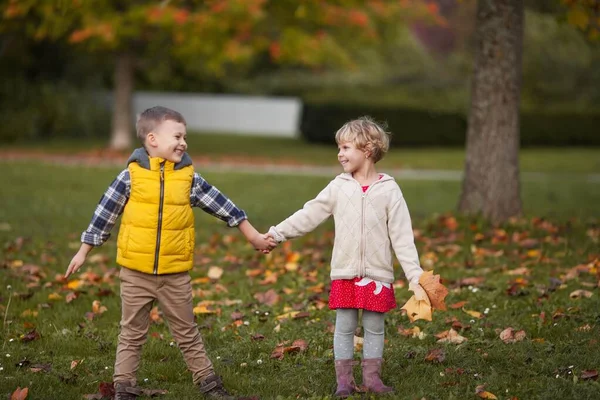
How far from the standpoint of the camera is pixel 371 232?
167 inches

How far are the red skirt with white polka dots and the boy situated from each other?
0.74 metres

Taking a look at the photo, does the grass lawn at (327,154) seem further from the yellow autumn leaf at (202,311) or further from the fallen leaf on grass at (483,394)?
the fallen leaf on grass at (483,394)

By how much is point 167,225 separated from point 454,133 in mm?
20414

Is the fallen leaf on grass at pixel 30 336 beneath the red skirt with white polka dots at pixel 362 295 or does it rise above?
beneath

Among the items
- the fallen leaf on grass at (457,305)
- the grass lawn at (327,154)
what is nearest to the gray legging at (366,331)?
the fallen leaf on grass at (457,305)

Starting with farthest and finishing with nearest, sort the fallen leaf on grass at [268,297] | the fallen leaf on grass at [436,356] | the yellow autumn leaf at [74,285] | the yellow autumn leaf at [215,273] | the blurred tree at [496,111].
Answer: the blurred tree at [496,111], the yellow autumn leaf at [215,273], the yellow autumn leaf at [74,285], the fallen leaf on grass at [268,297], the fallen leaf on grass at [436,356]

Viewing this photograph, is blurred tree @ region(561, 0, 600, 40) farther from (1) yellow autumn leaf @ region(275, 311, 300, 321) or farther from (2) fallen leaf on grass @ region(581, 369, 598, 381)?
(2) fallen leaf on grass @ region(581, 369, 598, 381)

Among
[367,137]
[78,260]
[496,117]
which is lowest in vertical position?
A: [78,260]

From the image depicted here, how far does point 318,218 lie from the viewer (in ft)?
14.4

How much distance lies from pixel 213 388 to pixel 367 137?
1.46 metres

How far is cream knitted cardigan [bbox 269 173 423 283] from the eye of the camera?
4.23 metres

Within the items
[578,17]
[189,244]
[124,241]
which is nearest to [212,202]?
[189,244]

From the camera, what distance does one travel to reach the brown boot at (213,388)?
4.25 m

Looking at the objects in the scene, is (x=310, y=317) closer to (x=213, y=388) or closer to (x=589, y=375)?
(x=213, y=388)
